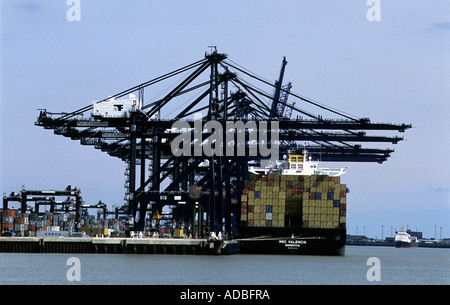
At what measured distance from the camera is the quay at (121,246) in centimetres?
6594

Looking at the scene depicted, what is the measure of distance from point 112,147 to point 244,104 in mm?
16032

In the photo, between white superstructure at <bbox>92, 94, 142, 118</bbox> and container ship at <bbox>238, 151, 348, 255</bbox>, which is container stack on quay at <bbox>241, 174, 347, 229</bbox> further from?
white superstructure at <bbox>92, 94, 142, 118</bbox>

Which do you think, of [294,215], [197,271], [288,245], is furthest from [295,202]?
[197,271]

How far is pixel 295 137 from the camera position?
80.7 metres

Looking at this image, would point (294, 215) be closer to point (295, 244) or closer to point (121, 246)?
point (295, 244)

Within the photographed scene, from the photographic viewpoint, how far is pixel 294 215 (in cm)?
7162

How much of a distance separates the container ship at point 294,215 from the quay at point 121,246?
2569 millimetres

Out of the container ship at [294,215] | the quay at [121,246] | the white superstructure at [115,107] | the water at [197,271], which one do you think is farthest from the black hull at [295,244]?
the white superstructure at [115,107]

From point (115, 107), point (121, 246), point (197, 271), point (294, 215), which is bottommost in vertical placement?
point (197, 271)

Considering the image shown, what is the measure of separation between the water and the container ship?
18.7ft

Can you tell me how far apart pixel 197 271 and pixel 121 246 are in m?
18.9

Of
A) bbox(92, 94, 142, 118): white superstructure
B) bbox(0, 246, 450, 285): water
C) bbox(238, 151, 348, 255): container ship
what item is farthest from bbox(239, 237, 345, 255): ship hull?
bbox(92, 94, 142, 118): white superstructure
